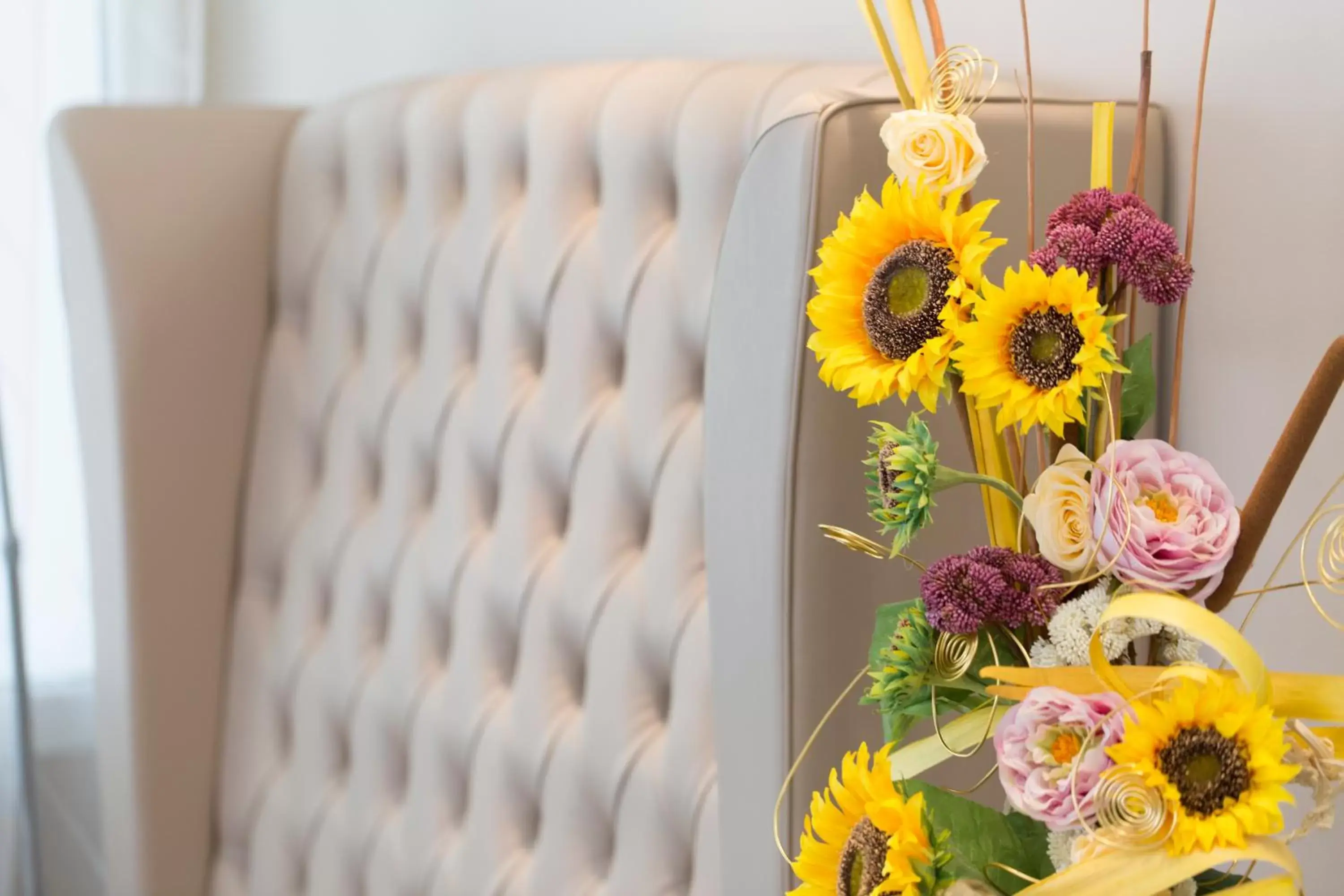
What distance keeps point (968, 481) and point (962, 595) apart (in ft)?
0.16

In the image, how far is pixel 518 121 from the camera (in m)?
1.36

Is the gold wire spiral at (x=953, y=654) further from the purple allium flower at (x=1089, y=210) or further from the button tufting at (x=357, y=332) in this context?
the button tufting at (x=357, y=332)

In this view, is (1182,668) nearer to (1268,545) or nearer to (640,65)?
(1268,545)

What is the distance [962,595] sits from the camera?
0.52 m

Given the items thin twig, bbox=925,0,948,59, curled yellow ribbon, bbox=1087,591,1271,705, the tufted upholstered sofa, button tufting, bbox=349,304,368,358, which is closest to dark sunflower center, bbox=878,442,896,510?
curled yellow ribbon, bbox=1087,591,1271,705

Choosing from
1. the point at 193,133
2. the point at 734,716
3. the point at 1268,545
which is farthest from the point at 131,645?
the point at 1268,545

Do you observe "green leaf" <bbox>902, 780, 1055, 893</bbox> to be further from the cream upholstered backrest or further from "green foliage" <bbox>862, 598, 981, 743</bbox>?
the cream upholstered backrest

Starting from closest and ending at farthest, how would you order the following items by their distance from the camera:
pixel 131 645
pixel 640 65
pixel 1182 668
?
pixel 1182 668 < pixel 640 65 < pixel 131 645

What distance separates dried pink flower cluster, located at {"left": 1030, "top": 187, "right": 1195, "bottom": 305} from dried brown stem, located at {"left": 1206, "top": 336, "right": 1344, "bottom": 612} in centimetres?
6

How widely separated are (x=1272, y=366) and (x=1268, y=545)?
132 millimetres

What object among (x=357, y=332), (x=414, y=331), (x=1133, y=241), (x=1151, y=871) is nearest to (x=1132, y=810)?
(x=1151, y=871)

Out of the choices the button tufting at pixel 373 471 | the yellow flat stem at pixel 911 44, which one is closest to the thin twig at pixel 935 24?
the yellow flat stem at pixel 911 44

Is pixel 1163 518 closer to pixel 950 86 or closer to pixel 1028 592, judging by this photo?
pixel 1028 592

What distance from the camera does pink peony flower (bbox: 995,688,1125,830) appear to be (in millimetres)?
479
